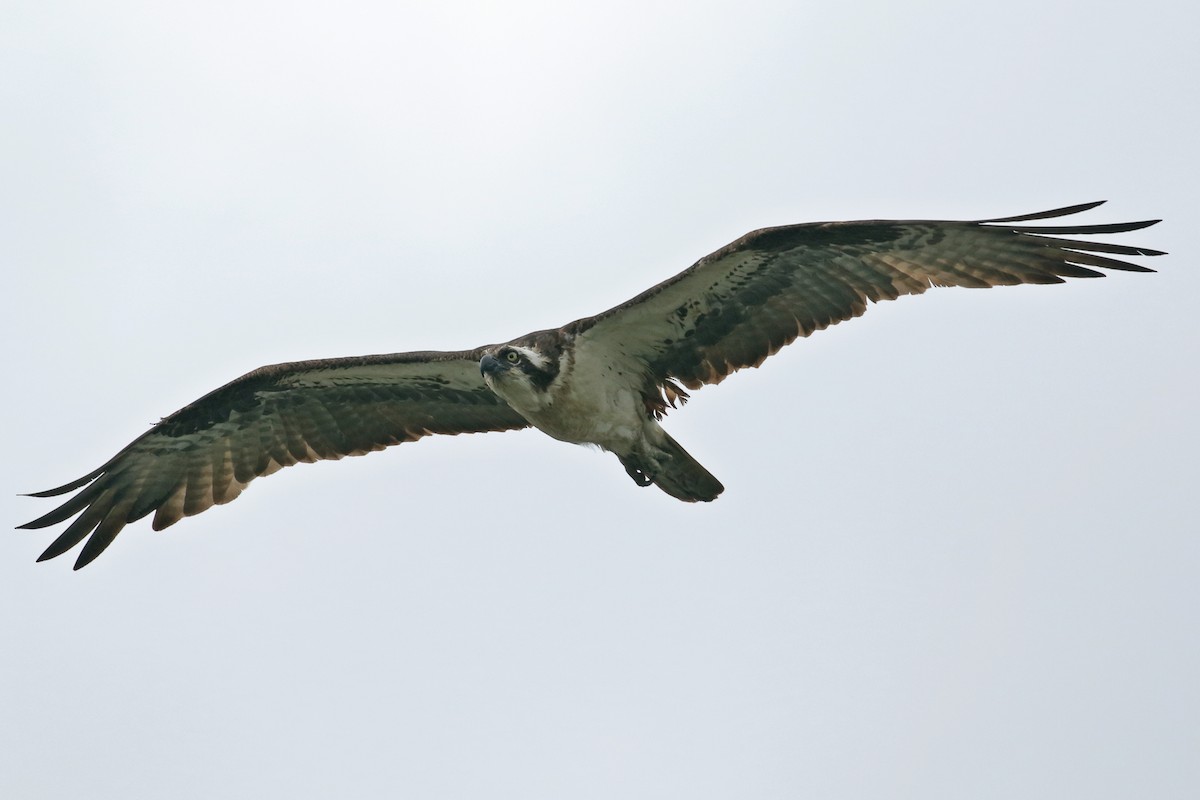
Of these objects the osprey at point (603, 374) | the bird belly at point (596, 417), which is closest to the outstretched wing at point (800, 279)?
the osprey at point (603, 374)

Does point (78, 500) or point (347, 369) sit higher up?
point (347, 369)

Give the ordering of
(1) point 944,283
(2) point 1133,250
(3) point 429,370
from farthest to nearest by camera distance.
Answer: (3) point 429,370, (1) point 944,283, (2) point 1133,250

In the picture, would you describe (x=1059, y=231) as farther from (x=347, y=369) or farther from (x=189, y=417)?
(x=189, y=417)

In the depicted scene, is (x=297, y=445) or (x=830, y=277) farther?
(x=297, y=445)

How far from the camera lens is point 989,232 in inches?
495

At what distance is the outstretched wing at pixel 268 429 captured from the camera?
13836 mm

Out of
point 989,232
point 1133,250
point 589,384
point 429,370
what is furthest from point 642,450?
point 1133,250

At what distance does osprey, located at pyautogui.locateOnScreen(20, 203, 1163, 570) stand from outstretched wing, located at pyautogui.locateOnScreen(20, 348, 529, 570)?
0.01 meters

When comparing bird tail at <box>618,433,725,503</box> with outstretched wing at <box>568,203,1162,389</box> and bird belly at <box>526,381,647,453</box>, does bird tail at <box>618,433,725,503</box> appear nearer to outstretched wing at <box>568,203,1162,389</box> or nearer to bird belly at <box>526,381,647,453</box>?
bird belly at <box>526,381,647,453</box>

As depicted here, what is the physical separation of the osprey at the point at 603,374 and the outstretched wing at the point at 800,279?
12 mm

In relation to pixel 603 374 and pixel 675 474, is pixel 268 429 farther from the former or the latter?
pixel 675 474

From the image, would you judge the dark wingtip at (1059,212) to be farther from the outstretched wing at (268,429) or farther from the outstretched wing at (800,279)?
the outstretched wing at (268,429)

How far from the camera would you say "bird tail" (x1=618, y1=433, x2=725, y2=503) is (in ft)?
42.5

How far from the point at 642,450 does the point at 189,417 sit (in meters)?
4.17
